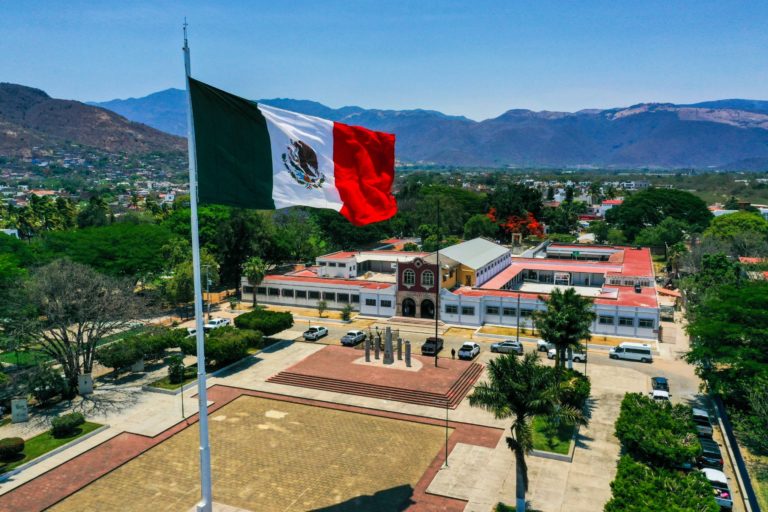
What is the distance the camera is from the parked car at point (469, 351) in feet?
168

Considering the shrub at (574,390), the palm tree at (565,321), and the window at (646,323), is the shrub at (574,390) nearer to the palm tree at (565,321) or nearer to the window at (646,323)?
the palm tree at (565,321)

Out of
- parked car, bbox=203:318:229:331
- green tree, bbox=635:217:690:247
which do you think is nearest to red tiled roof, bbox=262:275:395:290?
parked car, bbox=203:318:229:331

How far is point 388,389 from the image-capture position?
142 feet

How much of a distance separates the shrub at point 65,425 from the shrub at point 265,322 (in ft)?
65.0

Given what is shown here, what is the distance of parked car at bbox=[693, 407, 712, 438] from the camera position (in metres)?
35.7

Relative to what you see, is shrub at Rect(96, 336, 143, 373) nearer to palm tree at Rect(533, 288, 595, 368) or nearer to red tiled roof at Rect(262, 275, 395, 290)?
red tiled roof at Rect(262, 275, 395, 290)

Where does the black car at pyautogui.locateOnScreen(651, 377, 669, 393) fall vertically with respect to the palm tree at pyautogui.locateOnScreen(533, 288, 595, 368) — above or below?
below

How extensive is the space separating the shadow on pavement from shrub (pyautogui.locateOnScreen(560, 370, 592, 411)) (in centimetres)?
1132

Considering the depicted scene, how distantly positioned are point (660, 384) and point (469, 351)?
51.1ft

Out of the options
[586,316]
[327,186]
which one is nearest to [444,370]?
[586,316]

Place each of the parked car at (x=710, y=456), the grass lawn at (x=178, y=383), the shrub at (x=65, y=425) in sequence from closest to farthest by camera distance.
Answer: the parked car at (x=710, y=456) < the shrub at (x=65, y=425) < the grass lawn at (x=178, y=383)

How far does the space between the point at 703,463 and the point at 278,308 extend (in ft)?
171

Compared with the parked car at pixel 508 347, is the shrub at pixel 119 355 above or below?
above

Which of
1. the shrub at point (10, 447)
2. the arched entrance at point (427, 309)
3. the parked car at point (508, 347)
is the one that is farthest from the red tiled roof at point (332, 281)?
the shrub at point (10, 447)
